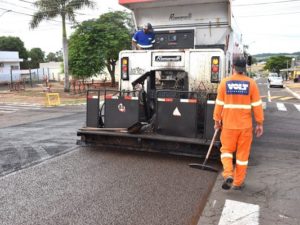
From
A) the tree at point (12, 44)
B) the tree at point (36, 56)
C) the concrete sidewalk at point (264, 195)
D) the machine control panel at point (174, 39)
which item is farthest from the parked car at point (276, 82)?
the tree at point (36, 56)

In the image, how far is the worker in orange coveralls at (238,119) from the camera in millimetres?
4922

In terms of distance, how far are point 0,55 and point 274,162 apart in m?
55.1

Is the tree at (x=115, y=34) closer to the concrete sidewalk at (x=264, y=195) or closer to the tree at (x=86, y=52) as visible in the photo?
the tree at (x=86, y=52)

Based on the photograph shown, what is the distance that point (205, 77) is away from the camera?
739cm

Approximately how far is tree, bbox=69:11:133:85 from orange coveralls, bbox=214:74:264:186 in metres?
24.3

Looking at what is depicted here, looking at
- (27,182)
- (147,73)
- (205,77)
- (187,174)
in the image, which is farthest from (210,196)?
(147,73)

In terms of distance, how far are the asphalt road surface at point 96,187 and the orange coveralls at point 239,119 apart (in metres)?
0.54

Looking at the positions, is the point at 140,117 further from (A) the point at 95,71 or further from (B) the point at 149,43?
(A) the point at 95,71

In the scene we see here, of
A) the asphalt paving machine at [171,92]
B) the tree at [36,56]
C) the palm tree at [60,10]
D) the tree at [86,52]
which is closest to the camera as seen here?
the asphalt paving machine at [171,92]

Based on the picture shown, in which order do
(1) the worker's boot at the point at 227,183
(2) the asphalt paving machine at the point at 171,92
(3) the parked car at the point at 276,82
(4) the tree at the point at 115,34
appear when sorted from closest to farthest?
(1) the worker's boot at the point at 227,183, (2) the asphalt paving machine at the point at 171,92, (4) the tree at the point at 115,34, (3) the parked car at the point at 276,82

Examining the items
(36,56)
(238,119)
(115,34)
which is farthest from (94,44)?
(36,56)

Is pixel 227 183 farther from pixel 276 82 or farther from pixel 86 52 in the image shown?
pixel 276 82

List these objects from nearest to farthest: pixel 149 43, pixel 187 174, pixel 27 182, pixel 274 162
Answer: pixel 27 182 < pixel 187 174 < pixel 274 162 < pixel 149 43

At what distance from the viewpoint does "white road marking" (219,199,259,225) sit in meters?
4.03
